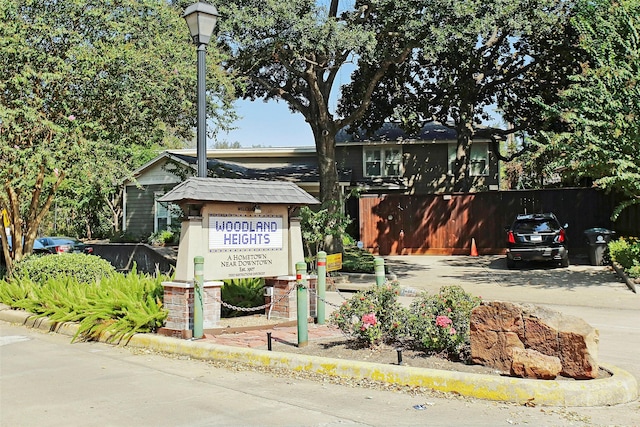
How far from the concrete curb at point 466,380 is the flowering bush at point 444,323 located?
2.63 ft

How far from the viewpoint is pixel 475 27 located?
703 inches

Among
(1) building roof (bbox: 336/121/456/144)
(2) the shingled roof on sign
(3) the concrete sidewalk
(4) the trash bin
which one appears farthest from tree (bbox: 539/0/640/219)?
(1) building roof (bbox: 336/121/456/144)

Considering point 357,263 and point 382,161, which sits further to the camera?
point 382,161

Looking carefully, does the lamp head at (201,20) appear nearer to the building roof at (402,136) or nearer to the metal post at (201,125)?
the metal post at (201,125)

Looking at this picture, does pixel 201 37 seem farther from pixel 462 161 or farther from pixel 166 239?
pixel 462 161

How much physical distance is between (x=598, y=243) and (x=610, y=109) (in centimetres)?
546

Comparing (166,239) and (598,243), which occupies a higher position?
(166,239)

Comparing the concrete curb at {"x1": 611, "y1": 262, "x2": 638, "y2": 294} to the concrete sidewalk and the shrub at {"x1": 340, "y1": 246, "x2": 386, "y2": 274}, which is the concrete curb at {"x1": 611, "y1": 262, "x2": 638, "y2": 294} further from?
the shrub at {"x1": 340, "y1": 246, "x2": 386, "y2": 274}

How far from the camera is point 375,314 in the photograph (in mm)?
8281

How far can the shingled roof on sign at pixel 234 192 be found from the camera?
9.78m

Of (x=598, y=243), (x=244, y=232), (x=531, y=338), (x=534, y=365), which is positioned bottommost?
(x=534, y=365)

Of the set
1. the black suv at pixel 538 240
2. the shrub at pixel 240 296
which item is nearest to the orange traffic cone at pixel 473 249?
the black suv at pixel 538 240

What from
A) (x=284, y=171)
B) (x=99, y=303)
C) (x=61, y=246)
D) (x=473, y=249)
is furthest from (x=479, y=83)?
(x=99, y=303)

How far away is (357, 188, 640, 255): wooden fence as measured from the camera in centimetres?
2542
